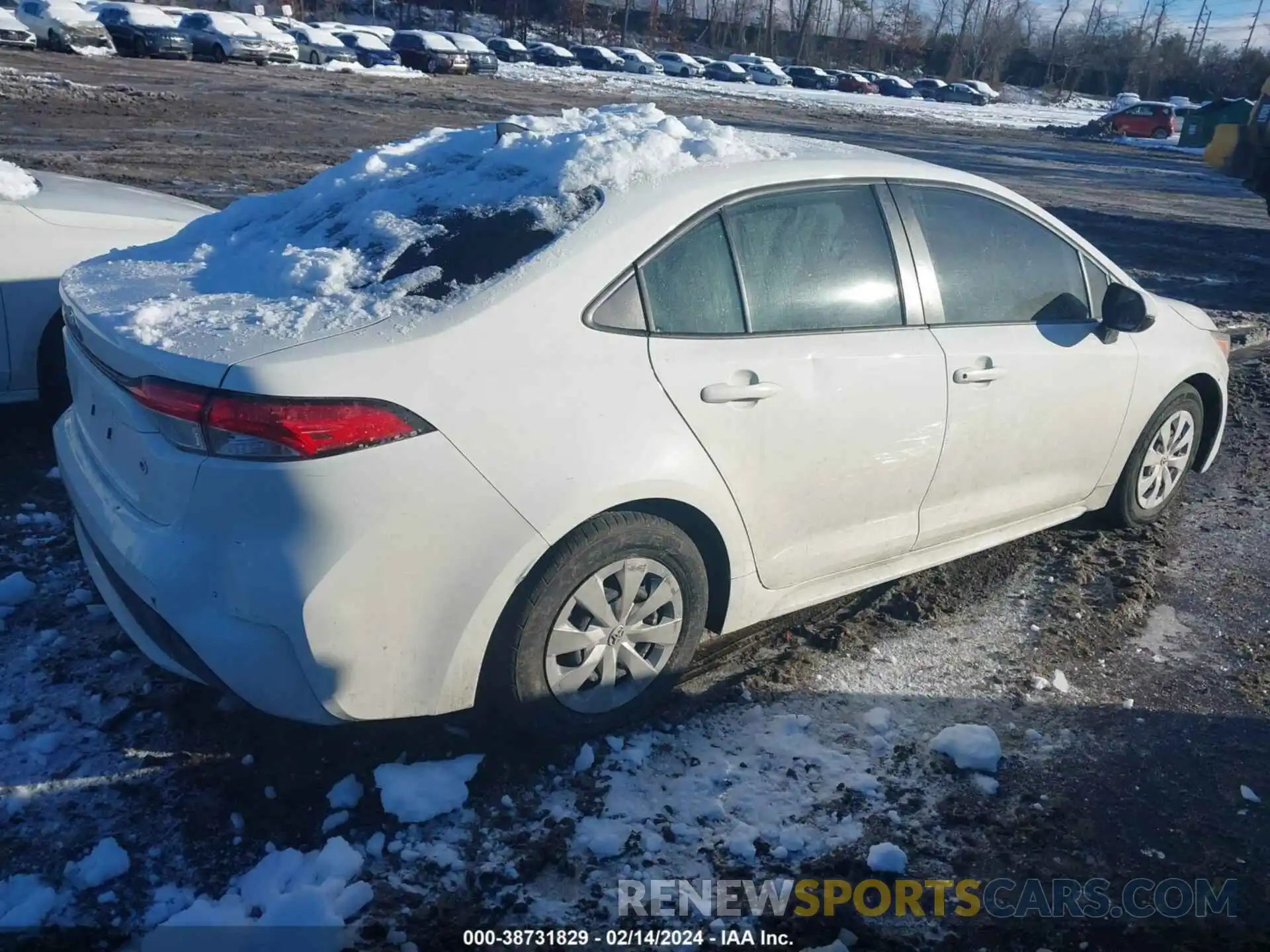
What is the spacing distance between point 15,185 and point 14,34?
34.2 meters

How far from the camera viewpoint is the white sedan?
259 cm

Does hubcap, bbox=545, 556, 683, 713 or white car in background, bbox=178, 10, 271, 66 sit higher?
hubcap, bbox=545, 556, 683, 713

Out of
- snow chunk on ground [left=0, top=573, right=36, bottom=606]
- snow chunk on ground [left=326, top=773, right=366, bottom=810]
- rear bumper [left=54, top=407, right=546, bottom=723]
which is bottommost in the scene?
snow chunk on ground [left=0, top=573, right=36, bottom=606]

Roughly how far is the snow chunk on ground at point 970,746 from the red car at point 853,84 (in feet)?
197

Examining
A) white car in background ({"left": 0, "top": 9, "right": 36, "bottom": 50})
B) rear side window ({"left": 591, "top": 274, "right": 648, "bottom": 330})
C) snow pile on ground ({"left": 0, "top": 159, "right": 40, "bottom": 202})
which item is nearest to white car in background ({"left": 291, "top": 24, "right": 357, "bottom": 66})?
white car in background ({"left": 0, "top": 9, "right": 36, "bottom": 50})

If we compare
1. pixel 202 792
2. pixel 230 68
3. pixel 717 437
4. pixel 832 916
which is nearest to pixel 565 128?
pixel 717 437

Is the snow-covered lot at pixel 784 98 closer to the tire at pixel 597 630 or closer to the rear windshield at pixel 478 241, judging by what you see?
the rear windshield at pixel 478 241

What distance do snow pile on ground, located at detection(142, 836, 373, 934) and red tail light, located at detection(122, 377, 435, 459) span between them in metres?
1.02

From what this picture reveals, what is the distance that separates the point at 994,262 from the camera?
395cm

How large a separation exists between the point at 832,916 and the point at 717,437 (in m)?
1.31

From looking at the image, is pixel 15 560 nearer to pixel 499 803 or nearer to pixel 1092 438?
pixel 499 803

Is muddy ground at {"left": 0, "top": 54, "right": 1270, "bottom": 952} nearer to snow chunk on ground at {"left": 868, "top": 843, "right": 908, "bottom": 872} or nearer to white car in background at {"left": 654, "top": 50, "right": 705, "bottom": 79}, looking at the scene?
snow chunk on ground at {"left": 868, "top": 843, "right": 908, "bottom": 872}

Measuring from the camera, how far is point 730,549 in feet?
10.7

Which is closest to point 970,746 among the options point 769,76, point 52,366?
point 52,366
